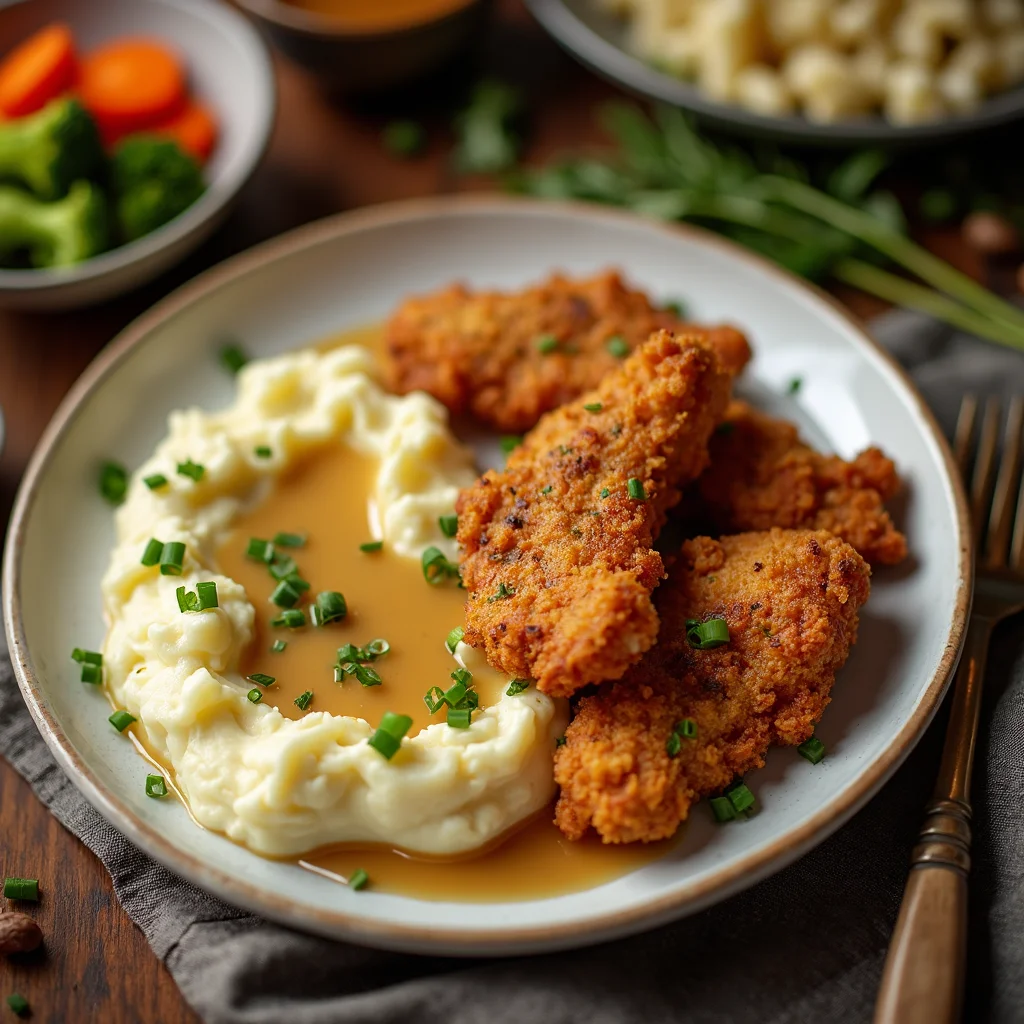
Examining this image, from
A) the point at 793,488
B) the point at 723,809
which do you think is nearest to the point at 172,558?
the point at 723,809

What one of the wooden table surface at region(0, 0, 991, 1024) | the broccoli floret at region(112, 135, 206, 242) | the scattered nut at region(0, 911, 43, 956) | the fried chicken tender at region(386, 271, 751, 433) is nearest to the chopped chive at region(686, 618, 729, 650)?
the fried chicken tender at region(386, 271, 751, 433)

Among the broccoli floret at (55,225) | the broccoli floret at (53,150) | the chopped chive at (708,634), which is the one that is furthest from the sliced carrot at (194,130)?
the chopped chive at (708,634)

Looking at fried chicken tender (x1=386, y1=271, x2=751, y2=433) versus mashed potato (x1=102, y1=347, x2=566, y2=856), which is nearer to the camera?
mashed potato (x1=102, y1=347, x2=566, y2=856)

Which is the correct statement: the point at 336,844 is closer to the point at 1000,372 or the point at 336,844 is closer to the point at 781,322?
the point at 781,322

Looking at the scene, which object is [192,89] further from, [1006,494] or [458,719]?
[1006,494]

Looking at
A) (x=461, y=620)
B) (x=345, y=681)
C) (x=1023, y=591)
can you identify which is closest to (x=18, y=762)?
(x=345, y=681)

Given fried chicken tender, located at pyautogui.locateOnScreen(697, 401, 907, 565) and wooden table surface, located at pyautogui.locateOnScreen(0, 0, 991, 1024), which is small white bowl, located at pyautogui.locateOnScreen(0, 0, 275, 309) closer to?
wooden table surface, located at pyautogui.locateOnScreen(0, 0, 991, 1024)
